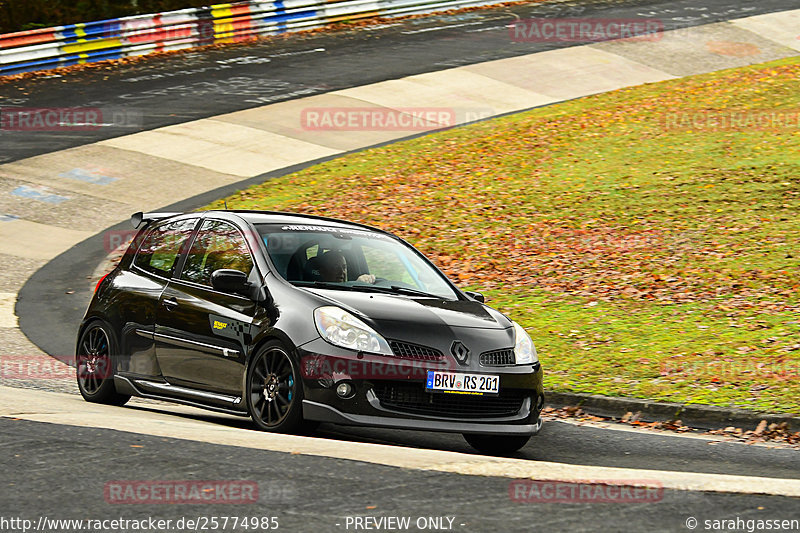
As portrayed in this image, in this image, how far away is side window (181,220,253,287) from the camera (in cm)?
845

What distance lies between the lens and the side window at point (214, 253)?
8.45m

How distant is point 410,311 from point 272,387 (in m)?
1.05

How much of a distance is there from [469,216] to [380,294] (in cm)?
1015

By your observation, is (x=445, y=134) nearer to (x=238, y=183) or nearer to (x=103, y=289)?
(x=238, y=183)

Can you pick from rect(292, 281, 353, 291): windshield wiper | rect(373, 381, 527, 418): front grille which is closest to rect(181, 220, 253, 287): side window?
rect(292, 281, 353, 291): windshield wiper

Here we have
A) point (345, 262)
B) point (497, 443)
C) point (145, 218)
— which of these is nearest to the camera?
point (497, 443)

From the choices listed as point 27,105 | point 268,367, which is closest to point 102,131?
point 27,105

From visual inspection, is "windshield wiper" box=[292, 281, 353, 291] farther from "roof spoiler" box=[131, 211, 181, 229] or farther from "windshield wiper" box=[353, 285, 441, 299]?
"roof spoiler" box=[131, 211, 181, 229]

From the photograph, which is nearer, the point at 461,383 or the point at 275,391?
the point at 461,383

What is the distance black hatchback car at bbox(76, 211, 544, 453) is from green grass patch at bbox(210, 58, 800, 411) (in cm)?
215

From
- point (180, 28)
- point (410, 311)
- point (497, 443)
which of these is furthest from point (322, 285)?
point (180, 28)

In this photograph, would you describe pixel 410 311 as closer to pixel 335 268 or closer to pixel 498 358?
pixel 498 358

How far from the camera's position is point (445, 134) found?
23.6 m

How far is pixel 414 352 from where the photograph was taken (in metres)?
7.46
